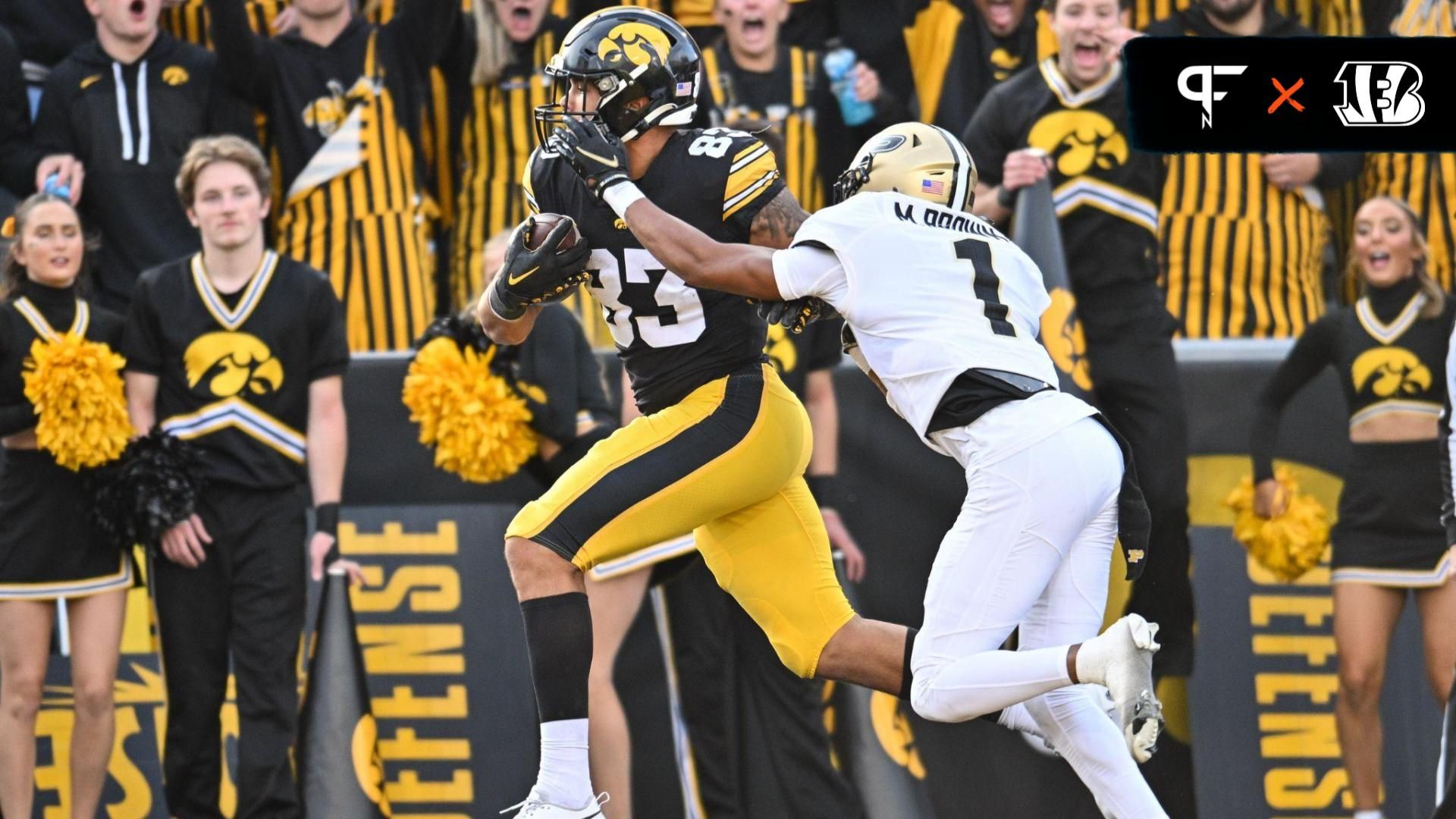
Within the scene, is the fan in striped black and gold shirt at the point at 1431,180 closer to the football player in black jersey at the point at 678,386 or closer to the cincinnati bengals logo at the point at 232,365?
the football player in black jersey at the point at 678,386

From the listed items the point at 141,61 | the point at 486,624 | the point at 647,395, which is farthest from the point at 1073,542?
the point at 141,61

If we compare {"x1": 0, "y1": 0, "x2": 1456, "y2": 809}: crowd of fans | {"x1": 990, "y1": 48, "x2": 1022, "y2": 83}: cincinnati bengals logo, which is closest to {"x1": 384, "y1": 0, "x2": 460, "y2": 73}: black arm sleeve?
{"x1": 0, "y1": 0, "x2": 1456, "y2": 809}: crowd of fans

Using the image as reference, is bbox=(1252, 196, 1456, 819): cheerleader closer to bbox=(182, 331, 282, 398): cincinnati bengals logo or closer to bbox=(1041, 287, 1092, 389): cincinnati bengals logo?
bbox=(1041, 287, 1092, 389): cincinnati bengals logo

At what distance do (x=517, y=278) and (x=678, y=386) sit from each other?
0.50m

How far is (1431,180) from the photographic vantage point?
6.82 m

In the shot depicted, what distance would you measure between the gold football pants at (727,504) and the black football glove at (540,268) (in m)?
0.40

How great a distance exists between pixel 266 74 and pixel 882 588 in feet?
9.47

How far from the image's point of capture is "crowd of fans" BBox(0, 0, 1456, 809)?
21.7 feet

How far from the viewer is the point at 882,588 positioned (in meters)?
6.69

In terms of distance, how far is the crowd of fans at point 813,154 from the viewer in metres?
6.60

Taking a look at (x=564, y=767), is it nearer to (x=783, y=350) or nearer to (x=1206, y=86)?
(x=783, y=350)

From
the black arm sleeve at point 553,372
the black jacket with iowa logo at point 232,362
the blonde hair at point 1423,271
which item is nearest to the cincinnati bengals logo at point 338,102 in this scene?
the black jacket with iowa logo at point 232,362

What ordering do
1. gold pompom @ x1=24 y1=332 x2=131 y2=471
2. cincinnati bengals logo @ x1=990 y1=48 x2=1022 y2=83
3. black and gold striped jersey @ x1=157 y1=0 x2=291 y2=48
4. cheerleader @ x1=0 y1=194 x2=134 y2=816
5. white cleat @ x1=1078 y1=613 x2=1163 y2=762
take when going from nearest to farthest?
white cleat @ x1=1078 y1=613 x2=1163 y2=762 → gold pompom @ x1=24 y1=332 x2=131 y2=471 → cheerleader @ x1=0 y1=194 x2=134 y2=816 → cincinnati bengals logo @ x1=990 y1=48 x2=1022 y2=83 → black and gold striped jersey @ x1=157 y1=0 x2=291 y2=48

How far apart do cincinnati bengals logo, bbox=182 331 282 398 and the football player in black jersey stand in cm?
163
